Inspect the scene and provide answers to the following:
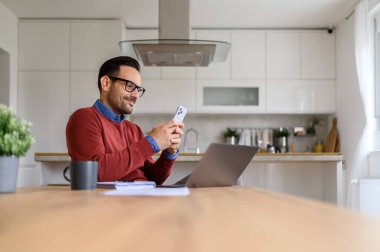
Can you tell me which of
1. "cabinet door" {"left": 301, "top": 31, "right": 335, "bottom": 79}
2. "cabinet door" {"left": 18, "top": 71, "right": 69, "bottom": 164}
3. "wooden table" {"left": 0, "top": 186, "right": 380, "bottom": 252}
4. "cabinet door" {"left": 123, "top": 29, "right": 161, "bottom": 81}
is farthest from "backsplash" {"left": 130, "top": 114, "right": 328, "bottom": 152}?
"wooden table" {"left": 0, "top": 186, "right": 380, "bottom": 252}

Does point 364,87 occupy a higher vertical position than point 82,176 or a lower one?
higher

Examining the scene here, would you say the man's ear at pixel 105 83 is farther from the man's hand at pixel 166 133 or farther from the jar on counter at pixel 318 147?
the jar on counter at pixel 318 147

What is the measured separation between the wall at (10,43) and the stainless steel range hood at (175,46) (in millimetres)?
2379

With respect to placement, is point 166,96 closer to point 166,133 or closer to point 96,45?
point 96,45

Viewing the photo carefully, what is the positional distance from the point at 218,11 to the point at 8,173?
4.48m

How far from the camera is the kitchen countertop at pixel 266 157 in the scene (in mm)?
4172

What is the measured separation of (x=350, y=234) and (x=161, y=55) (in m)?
3.14

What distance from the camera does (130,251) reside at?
0.42 m

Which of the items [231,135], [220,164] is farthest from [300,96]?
[220,164]

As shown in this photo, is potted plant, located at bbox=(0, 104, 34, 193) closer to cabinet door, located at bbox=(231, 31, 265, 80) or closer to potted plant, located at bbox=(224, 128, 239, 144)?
cabinet door, located at bbox=(231, 31, 265, 80)

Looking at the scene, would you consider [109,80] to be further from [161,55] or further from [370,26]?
[370,26]

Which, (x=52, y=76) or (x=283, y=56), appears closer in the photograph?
(x=52, y=76)

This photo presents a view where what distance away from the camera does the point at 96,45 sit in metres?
6.02

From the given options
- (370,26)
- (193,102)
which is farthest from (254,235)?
(193,102)
